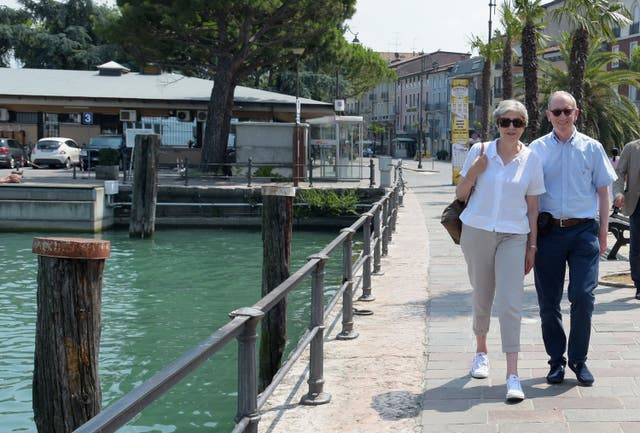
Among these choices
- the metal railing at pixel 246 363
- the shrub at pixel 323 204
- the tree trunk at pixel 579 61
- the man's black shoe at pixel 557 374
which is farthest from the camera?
the shrub at pixel 323 204

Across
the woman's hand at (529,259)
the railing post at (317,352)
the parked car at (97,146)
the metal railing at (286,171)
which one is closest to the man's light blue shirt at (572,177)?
the woman's hand at (529,259)

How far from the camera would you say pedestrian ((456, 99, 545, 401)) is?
562cm

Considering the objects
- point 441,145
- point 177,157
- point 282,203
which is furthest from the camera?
point 441,145

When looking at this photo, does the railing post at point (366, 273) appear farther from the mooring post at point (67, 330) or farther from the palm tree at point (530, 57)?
the palm tree at point (530, 57)

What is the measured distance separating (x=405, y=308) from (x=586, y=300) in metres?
3.65

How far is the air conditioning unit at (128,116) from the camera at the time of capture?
1580 inches

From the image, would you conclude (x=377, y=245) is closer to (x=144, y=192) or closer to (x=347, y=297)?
(x=347, y=297)

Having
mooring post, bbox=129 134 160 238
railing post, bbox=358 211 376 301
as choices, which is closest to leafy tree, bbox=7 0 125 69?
mooring post, bbox=129 134 160 238

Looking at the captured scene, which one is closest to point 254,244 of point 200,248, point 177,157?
point 200,248

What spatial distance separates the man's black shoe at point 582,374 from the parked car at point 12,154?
36616mm

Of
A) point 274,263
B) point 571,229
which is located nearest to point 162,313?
point 274,263

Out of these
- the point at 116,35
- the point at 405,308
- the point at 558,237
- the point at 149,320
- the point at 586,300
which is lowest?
the point at 149,320

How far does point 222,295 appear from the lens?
604 inches

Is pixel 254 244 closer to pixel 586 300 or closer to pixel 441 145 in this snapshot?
pixel 586 300
